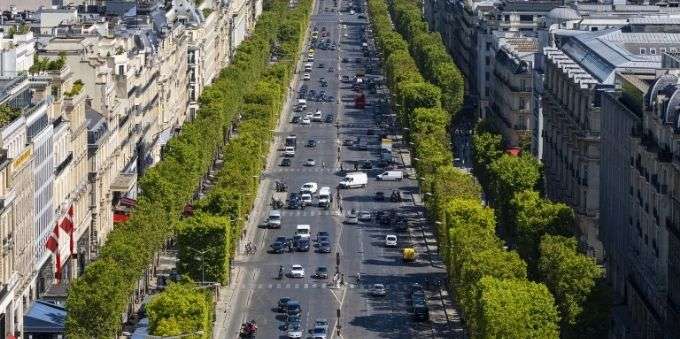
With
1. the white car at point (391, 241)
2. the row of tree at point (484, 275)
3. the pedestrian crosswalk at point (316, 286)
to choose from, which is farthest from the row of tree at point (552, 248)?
the pedestrian crosswalk at point (316, 286)

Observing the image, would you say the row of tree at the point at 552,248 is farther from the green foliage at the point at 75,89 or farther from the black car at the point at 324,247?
the green foliage at the point at 75,89

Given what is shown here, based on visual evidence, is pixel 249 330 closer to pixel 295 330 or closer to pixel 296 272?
pixel 295 330

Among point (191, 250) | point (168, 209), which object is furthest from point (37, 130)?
point (168, 209)

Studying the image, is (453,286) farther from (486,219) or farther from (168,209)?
(168,209)

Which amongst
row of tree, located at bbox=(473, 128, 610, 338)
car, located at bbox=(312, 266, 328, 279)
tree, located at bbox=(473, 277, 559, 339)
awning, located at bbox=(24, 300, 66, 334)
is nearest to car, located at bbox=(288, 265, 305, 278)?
car, located at bbox=(312, 266, 328, 279)

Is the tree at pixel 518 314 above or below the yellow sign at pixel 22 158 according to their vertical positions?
below

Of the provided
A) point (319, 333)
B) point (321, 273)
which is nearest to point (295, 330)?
point (319, 333)
